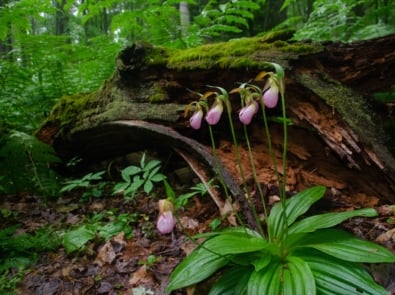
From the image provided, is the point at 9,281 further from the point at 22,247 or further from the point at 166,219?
the point at 166,219

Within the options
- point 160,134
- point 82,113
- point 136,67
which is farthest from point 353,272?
point 82,113

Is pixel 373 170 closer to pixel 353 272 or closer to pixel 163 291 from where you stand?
pixel 353 272

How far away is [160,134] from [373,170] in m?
1.56

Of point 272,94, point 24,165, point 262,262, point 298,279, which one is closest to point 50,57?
point 24,165

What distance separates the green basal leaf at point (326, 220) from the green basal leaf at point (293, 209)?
7 cm

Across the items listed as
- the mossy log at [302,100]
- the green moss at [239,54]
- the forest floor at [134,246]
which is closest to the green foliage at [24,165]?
the forest floor at [134,246]

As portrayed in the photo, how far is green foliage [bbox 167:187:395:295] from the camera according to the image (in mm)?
1375

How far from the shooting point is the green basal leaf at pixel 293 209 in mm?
1793

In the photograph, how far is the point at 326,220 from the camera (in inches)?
64.3

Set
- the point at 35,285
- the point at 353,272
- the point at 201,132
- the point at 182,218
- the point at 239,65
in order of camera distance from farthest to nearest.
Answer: the point at 201,132, the point at 182,218, the point at 239,65, the point at 35,285, the point at 353,272

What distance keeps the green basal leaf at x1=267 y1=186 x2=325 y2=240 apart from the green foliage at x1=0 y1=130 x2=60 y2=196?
209 cm

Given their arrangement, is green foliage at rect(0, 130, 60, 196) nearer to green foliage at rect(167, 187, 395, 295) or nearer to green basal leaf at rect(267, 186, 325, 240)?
green foliage at rect(167, 187, 395, 295)

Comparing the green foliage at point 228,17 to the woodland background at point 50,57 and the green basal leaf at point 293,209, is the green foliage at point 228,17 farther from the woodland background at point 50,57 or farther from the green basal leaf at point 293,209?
the green basal leaf at point 293,209

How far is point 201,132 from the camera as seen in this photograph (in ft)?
9.16
